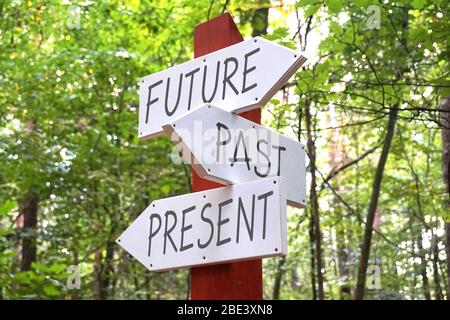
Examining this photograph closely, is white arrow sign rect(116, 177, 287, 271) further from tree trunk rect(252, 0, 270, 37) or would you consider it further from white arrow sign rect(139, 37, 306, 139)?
tree trunk rect(252, 0, 270, 37)

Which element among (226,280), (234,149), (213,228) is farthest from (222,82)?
(226,280)

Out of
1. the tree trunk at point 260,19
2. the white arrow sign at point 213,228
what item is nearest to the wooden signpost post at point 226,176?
the white arrow sign at point 213,228

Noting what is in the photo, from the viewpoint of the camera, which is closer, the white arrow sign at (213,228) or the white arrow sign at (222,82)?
the white arrow sign at (213,228)

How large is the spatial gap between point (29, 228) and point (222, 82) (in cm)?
635

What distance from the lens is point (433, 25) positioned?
324 cm

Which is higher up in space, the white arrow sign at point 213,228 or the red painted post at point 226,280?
the white arrow sign at point 213,228

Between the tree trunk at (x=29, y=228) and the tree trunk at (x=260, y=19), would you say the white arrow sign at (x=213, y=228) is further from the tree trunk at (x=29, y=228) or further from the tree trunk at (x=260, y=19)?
the tree trunk at (x=29, y=228)

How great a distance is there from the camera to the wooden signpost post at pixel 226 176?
177 cm

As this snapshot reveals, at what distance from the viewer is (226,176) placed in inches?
72.0

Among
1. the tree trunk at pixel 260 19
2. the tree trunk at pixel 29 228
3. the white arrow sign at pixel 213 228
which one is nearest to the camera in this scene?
the white arrow sign at pixel 213 228

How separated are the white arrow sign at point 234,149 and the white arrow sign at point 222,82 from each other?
95mm

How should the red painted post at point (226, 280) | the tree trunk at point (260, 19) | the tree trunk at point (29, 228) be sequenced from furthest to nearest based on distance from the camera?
the tree trunk at point (29, 228) → the tree trunk at point (260, 19) → the red painted post at point (226, 280)
